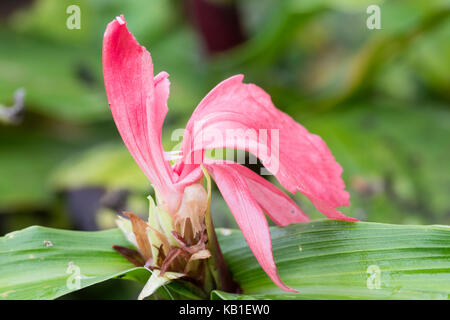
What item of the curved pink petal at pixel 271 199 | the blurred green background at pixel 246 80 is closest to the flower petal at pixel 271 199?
the curved pink petal at pixel 271 199

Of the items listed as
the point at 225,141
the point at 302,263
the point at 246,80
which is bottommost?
the point at 302,263

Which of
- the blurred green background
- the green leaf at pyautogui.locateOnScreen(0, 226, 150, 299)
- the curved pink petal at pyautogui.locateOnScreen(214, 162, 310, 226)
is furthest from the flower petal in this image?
the blurred green background

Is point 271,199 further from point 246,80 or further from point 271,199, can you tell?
point 246,80

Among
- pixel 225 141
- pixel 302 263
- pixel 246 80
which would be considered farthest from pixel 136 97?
pixel 246 80

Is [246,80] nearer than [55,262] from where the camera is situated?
No

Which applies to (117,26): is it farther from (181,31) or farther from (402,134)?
(181,31)

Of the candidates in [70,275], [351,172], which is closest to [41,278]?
[70,275]
